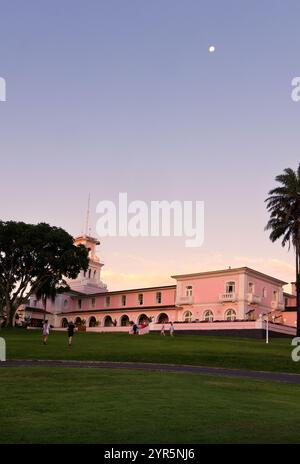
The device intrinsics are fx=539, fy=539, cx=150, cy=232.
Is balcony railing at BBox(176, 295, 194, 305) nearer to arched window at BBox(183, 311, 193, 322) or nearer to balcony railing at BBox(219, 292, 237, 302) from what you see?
arched window at BBox(183, 311, 193, 322)

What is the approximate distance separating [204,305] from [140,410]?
67.1 m

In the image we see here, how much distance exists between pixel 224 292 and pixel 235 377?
5307 cm

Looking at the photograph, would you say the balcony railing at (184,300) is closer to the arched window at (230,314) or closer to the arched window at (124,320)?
the arched window at (230,314)

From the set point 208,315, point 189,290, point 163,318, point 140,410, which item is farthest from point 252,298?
point 140,410

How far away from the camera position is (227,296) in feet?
247

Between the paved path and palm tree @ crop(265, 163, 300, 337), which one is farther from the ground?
palm tree @ crop(265, 163, 300, 337)

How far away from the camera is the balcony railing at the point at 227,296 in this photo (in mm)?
74625

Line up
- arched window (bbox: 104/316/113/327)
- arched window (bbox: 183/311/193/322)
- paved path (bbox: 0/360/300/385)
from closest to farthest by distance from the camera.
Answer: paved path (bbox: 0/360/300/385) < arched window (bbox: 183/311/193/322) < arched window (bbox: 104/316/113/327)

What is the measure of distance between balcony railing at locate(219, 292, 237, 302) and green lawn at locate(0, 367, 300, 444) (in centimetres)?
5408

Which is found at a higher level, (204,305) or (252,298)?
(252,298)

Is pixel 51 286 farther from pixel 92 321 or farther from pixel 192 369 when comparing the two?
pixel 192 369

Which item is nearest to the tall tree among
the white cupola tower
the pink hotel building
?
the pink hotel building

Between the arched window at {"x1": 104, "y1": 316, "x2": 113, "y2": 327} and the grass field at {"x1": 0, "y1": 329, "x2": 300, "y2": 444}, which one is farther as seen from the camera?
the arched window at {"x1": 104, "y1": 316, "x2": 113, "y2": 327}

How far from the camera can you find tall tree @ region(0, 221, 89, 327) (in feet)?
217
